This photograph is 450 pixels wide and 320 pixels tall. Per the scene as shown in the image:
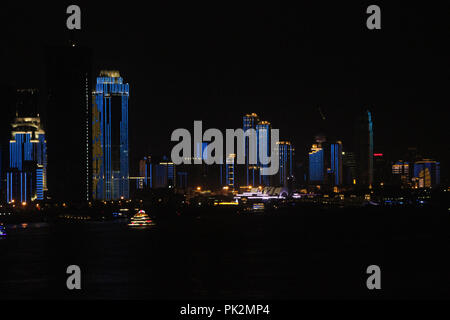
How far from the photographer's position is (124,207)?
466ft

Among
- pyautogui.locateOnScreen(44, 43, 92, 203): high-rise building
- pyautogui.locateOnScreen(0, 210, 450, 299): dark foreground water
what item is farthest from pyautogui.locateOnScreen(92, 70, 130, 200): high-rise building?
pyautogui.locateOnScreen(0, 210, 450, 299): dark foreground water

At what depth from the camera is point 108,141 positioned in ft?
562

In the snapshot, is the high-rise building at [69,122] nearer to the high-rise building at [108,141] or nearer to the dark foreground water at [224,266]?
the high-rise building at [108,141]

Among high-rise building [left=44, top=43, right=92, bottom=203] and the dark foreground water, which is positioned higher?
high-rise building [left=44, top=43, right=92, bottom=203]

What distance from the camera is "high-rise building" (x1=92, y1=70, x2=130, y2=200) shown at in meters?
170

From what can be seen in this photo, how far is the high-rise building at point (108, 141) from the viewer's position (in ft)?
558

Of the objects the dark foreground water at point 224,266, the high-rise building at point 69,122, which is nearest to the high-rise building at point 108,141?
the high-rise building at point 69,122

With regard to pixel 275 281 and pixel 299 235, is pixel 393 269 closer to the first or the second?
pixel 275 281

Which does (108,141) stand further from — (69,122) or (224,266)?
(224,266)

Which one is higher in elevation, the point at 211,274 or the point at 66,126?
the point at 66,126

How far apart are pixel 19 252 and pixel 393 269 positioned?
27.6m

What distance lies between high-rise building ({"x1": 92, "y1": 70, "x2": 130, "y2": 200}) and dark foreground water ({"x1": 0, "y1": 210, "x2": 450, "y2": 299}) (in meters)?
97.1

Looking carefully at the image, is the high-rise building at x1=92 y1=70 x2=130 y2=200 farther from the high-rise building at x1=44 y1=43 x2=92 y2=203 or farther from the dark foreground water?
the dark foreground water

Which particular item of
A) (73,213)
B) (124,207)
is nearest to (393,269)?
(73,213)
